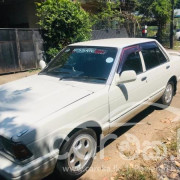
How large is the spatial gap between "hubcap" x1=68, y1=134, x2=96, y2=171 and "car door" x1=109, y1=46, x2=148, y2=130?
0.53m

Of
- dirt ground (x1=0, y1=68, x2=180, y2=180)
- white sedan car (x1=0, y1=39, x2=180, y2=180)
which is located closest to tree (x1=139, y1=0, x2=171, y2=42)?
dirt ground (x1=0, y1=68, x2=180, y2=180)

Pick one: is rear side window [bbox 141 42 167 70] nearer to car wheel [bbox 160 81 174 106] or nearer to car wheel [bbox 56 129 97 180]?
car wheel [bbox 160 81 174 106]

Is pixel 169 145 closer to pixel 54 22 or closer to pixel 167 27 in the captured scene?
A: pixel 54 22

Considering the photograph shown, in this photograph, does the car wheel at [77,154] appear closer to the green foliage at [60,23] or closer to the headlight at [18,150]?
the headlight at [18,150]

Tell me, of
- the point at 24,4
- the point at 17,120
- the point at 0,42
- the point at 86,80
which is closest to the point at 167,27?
the point at 24,4

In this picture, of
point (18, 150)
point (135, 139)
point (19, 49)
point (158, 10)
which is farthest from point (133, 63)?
point (158, 10)

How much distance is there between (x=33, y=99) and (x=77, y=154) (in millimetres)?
947

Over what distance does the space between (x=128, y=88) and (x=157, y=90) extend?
1.27 metres

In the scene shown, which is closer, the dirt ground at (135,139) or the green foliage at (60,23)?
the dirt ground at (135,139)

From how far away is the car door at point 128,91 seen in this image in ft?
12.0

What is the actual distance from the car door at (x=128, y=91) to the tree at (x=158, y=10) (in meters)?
15.7

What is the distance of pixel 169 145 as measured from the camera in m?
3.97

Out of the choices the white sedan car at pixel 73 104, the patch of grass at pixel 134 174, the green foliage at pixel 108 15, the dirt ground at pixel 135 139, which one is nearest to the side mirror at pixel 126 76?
the white sedan car at pixel 73 104

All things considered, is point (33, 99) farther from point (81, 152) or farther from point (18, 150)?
point (81, 152)
